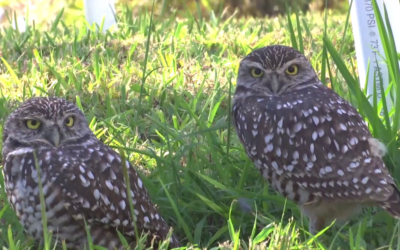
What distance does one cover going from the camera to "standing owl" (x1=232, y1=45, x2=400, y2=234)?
378 centimetres

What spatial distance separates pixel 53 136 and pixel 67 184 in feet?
1.06

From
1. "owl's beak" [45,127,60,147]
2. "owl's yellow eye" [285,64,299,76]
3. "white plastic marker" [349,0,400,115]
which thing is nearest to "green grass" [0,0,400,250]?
"white plastic marker" [349,0,400,115]

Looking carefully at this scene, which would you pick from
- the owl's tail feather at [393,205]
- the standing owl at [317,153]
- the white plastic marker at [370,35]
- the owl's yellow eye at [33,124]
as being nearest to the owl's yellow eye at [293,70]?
the standing owl at [317,153]

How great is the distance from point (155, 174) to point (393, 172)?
52.4 inches

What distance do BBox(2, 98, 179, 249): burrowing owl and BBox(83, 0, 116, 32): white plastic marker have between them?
9.22ft

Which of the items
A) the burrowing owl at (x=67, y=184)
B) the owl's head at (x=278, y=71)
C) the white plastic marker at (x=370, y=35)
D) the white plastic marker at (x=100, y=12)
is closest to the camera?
the burrowing owl at (x=67, y=184)

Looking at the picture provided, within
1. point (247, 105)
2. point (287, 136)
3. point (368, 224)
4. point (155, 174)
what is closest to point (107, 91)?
point (155, 174)

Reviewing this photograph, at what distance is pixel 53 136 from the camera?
12.5 feet

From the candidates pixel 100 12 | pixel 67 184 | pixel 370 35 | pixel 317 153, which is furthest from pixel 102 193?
pixel 100 12

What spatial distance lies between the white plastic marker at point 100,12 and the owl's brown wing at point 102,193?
3.00 meters

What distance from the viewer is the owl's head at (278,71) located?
14.0ft

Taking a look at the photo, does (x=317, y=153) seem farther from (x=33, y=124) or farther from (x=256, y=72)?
(x=33, y=124)

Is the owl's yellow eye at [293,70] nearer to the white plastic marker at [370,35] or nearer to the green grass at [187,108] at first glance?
the green grass at [187,108]

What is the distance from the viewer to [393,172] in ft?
14.1
